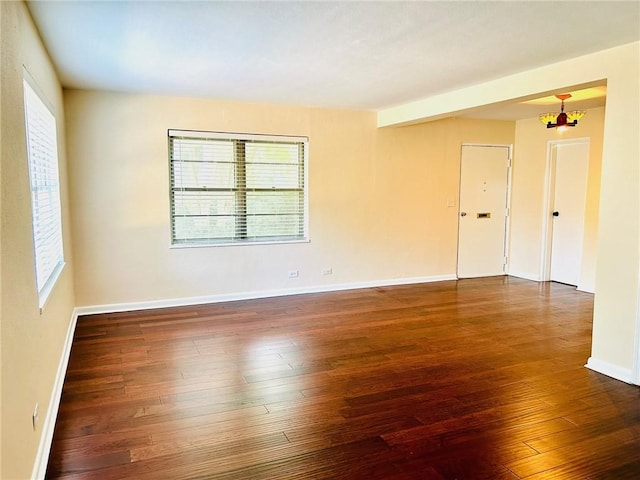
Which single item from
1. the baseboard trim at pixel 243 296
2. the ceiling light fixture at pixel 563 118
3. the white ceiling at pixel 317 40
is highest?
the white ceiling at pixel 317 40

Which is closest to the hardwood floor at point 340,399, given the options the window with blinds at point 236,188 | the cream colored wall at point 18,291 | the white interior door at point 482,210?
the cream colored wall at point 18,291

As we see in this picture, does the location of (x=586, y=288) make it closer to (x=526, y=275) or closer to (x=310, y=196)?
(x=526, y=275)

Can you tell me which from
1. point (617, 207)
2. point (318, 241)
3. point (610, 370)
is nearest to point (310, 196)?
point (318, 241)

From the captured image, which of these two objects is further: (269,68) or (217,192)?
(217,192)

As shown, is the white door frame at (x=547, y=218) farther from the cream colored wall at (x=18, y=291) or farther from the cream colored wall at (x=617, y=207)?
the cream colored wall at (x=18, y=291)

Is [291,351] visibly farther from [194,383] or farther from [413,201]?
[413,201]

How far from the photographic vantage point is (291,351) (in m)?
3.89

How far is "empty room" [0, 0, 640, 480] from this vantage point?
7.94 feet

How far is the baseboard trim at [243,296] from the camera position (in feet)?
16.6

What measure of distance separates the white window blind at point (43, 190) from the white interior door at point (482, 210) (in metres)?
5.34

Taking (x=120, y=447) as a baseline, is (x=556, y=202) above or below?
above

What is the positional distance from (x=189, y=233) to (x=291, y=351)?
2258mm

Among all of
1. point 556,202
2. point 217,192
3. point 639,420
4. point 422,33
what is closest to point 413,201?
point 556,202

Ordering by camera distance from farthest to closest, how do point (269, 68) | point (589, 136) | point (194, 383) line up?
point (589, 136), point (269, 68), point (194, 383)
